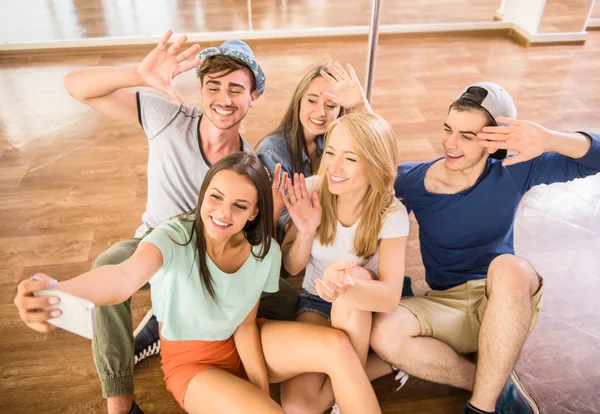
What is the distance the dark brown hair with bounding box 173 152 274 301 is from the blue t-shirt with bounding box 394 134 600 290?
507 mm

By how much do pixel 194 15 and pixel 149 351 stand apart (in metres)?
3.25

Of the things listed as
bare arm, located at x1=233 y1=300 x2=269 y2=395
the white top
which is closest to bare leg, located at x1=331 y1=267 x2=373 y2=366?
the white top

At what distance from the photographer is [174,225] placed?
1.44 m

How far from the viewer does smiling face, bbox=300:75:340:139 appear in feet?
6.08

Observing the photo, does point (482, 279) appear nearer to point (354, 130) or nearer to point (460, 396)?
point (460, 396)

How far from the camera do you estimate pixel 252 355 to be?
1.51 metres

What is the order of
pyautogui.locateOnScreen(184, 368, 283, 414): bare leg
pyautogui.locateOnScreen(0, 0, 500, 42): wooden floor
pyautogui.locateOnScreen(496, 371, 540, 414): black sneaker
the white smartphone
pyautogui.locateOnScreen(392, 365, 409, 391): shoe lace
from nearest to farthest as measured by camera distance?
the white smartphone → pyautogui.locateOnScreen(184, 368, 283, 414): bare leg → pyautogui.locateOnScreen(496, 371, 540, 414): black sneaker → pyautogui.locateOnScreen(392, 365, 409, 391): shoe lace → pyautogui.locateOnScreen(0, 0, 500, 42): wooden floor

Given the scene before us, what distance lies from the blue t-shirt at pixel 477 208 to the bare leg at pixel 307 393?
0.52 m

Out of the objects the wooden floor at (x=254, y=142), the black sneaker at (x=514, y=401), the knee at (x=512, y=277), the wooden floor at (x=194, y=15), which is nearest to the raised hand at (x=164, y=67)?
the wooden floor at (x=254, y=142)

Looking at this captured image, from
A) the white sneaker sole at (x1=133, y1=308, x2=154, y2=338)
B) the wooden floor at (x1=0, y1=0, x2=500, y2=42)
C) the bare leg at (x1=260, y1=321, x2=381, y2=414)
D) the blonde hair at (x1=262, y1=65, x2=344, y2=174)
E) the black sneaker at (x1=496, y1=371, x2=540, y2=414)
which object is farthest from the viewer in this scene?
the wooden floor at (x1=0, y1=0, x2=500, y2=42)

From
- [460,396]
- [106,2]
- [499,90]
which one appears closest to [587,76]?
[499,90]

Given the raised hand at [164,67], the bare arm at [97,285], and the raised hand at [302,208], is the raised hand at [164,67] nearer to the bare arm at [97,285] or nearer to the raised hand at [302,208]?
the raised hand at [302,208]

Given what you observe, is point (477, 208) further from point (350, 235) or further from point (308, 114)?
point (308, 114)

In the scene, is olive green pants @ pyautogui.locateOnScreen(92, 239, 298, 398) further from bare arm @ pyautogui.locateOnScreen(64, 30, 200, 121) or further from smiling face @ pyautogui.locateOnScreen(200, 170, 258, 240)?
bare arm @ pyautogui.locateOnScreen(64, 30, 200, 121)
